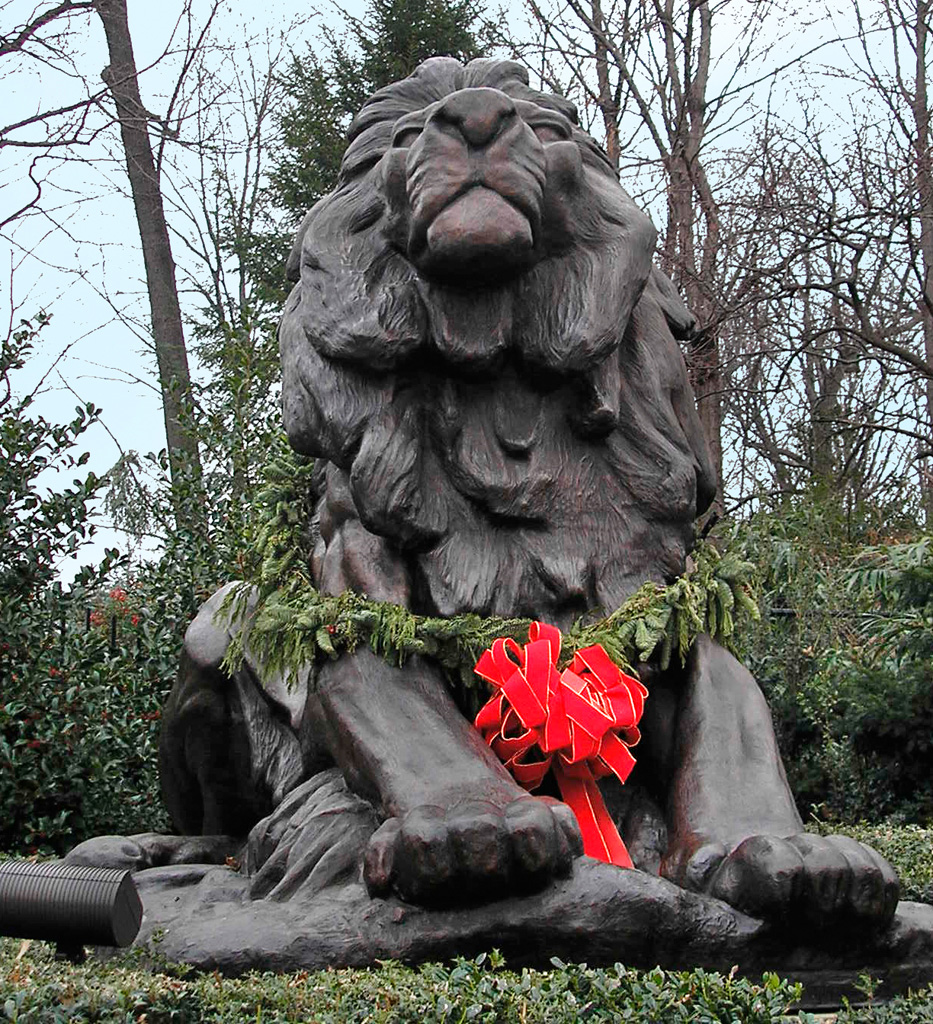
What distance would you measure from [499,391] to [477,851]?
1.10 m

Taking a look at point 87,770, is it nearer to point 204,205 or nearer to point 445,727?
point 445,727

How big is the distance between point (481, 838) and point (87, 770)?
3913mm

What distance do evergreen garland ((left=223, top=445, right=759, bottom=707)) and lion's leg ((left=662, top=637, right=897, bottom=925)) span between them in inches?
3.7

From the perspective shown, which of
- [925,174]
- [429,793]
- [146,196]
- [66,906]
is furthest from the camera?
[146,196]

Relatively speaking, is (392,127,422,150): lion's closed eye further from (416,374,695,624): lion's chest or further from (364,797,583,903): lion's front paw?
(364,797,583,903): lion's front paw

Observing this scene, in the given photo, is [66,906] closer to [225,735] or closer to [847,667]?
[225,735]

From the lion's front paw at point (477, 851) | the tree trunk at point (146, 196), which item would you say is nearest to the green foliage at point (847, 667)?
the lion's front paw at point (477, 851)

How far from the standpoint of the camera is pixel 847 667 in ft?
22.7

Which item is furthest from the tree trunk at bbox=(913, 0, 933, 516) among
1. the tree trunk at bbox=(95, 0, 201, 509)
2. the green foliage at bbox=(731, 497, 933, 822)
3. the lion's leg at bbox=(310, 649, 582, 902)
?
the lion's leg at bbox=(310, 649, 582, 902)

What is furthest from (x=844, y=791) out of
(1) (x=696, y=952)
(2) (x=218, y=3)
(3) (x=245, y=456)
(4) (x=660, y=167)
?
(2) (x=218, y=3)

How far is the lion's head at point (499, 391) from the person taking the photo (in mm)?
3062

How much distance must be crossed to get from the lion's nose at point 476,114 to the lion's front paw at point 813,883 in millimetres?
1481

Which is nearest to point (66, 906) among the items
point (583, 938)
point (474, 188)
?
point (583, 938)

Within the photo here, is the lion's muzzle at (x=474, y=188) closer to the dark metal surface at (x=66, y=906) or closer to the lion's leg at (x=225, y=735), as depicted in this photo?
the lion's leg at (x=225, y=735)
